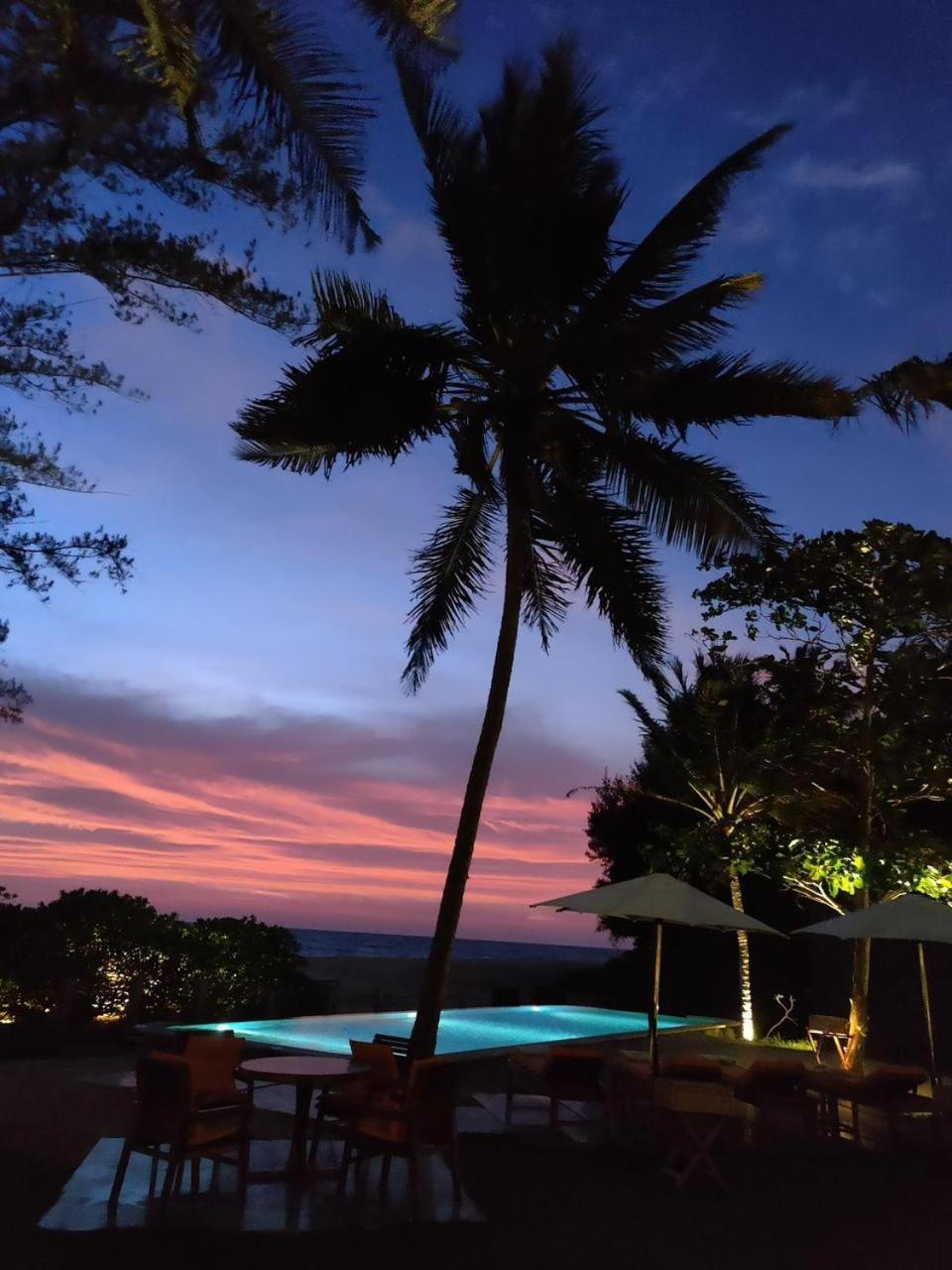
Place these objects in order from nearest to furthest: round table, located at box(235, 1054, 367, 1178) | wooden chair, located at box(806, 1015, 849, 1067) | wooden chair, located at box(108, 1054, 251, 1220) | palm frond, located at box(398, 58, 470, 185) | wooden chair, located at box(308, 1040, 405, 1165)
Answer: wooden chair, located at box(108, 1054, 251, 1220)
round table, located at box(235, 1054, 367, 1178)
wooden chair, located at box(308, 1040, 405, 1165)
palm frond, located at box(398, 58, 470, 185)
wooden chair, located at box(806, 1015, 849, 1067)

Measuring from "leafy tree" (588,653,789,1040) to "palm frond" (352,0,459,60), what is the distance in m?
8.88

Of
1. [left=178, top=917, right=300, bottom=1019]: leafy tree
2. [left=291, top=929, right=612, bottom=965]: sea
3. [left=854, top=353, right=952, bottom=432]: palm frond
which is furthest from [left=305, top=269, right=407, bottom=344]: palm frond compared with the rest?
[left=291, top=929, right=612, bottom=965]: sea

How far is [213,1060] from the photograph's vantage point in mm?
6637

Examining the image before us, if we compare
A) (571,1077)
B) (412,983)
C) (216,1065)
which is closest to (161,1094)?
(216,1065)

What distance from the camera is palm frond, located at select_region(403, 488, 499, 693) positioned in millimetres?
11047

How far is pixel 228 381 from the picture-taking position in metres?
11.7

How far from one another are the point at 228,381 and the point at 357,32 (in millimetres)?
5631

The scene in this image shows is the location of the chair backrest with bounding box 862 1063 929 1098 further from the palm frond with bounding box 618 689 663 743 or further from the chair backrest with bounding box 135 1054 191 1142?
the palm frond with bounding box 618 689 663 743

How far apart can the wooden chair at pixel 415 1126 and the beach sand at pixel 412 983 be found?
830 centimetres

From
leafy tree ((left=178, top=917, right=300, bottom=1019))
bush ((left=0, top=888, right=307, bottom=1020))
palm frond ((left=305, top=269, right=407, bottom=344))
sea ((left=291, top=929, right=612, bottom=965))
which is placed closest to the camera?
palm frond ((left=305, top=269, right=407, bottom=344))

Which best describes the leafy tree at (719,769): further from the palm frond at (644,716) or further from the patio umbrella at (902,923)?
the patio umbrella at (902,923)

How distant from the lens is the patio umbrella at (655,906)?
9.07 metres

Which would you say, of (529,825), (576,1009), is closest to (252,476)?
(576,1009)

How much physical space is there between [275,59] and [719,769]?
45.6ft
